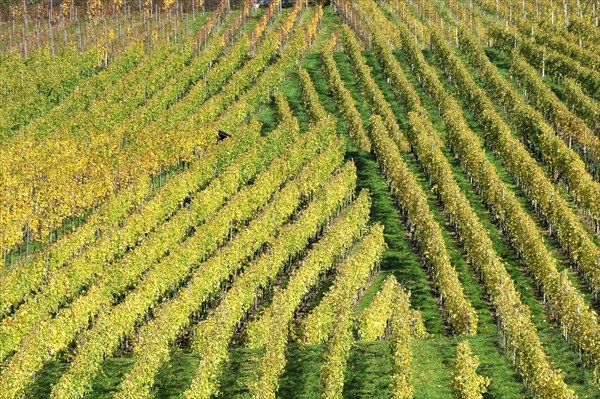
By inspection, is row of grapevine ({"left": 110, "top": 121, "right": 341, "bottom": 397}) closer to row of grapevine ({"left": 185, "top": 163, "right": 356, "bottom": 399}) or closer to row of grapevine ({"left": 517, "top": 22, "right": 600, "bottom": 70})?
row of grapevine ({"left": 185, "top": 163, "right": 356, "bottom": 399})

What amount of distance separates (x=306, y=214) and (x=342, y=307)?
14.6 m

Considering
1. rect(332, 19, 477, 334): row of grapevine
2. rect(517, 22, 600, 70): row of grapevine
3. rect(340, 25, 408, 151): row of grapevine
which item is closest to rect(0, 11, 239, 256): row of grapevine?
rect(332, 19, 477, 334): row of grapevine

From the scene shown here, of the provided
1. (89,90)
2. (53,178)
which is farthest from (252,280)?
(89,90)

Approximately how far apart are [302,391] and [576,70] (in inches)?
2267

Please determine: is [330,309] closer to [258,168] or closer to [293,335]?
[293,335]

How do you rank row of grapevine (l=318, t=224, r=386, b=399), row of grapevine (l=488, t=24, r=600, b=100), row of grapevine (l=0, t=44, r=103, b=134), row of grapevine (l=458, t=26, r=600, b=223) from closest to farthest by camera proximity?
row of grapevine (l=318, t=224, r=386, b=399) → row of grapevine (l=458, t=26, r=600, b=223) → row of grapevine (l=488, t=24, r=600, b=100) → row of grapevine (l=0, t=44, r=103, b=134)

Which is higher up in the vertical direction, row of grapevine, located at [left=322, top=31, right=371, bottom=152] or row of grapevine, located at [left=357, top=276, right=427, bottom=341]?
row of grapevine, located at [left=322, top=31, right=371, bottom=152]

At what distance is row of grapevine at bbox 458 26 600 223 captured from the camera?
62.6 m

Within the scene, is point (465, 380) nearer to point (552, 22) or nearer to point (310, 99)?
point (310, 99)

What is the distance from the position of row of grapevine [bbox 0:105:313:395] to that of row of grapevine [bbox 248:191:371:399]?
7.52 meters

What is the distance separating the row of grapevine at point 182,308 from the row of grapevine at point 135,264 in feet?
7.05

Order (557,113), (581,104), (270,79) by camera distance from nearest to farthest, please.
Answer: (557,113) → (581,104) → (270,79)

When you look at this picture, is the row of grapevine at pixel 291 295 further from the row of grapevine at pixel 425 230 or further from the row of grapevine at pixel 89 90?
the row of grapevine at pixel 89 90

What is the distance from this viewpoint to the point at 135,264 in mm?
54594
